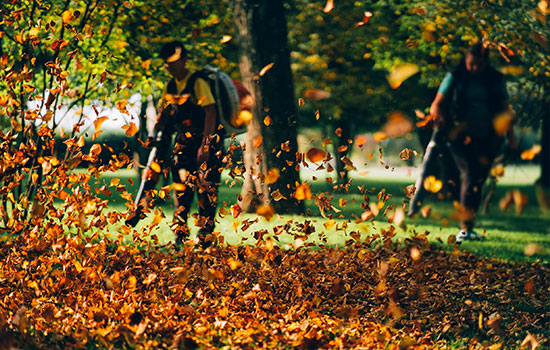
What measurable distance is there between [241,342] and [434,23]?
8653 mm

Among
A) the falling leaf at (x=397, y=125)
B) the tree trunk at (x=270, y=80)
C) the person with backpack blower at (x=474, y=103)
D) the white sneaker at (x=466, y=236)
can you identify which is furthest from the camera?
the tree trunk at (x=270, y=80)

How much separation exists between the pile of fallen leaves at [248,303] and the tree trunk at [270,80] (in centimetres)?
281

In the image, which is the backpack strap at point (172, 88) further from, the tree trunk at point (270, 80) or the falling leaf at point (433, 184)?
Answer: the falling leaf at point (433, 184)

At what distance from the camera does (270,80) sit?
802cm

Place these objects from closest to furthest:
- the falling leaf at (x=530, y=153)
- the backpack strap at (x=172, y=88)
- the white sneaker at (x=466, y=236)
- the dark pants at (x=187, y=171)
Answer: the falling leaf at (x=530, y=153)
the dark pants at (x=187, y=171)
the backpack strap at (x=172, y=88)
the white sneaker at (x=466, y=236)

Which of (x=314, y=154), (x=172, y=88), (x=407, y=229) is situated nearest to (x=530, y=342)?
(x=314, y=154)

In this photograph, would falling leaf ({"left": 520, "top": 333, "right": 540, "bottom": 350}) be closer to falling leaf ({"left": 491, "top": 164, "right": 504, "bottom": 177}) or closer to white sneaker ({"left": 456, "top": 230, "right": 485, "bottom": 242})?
falling leaf ({"left": 491, "top": 164, "right": 504, "bottom": 177})

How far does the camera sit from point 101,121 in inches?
157

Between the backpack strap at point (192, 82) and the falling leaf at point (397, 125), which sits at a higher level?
the backpack strap at point (192, 82)

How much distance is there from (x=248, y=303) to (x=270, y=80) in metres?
4.53

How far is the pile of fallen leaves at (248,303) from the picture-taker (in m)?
3.34

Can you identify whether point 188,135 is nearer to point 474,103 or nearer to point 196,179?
point 196,179

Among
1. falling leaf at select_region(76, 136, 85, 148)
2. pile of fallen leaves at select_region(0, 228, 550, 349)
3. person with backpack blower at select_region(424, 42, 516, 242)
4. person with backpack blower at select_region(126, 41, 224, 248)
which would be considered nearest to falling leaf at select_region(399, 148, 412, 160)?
pile of fallen leaves at select_region(0, 228, 550, 349)

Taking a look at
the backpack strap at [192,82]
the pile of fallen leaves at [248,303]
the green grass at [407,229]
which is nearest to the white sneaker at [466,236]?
the green grass at [407,229]
